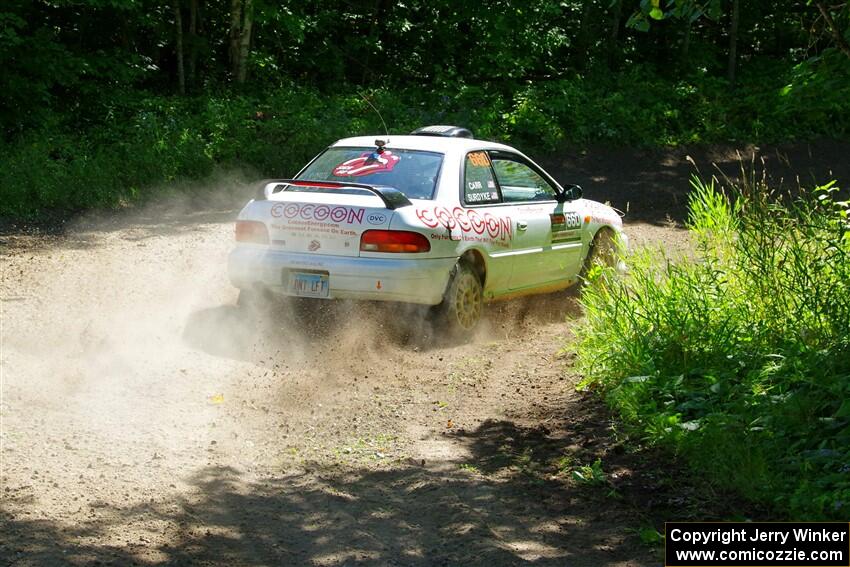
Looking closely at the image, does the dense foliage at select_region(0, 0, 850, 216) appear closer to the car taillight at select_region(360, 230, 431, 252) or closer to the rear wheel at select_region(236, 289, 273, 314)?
the car taillight at select_region(360, 230, 431, 252)

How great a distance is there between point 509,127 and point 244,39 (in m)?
5.60

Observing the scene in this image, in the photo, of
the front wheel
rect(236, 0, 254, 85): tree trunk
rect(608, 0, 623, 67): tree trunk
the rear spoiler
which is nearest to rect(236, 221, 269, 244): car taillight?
the rear spoiler

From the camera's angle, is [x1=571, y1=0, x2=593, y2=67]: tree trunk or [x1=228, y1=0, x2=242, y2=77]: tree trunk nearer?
[x1=228, y1=0, x2=242, y2=77]: tree trunk

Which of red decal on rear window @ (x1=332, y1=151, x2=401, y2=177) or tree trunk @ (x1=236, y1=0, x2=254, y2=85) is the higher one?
tree trunk @ (x1=236, y1=0, x2=254, y2=85)

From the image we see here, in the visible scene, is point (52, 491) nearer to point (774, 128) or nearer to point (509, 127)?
point (509, 127)

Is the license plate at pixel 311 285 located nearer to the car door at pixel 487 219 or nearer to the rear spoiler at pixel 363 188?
the rear spoiler at pixel 363 188

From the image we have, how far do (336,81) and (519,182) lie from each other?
14791mm

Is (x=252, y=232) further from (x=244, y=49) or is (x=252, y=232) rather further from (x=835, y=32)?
(x=244, y=49)

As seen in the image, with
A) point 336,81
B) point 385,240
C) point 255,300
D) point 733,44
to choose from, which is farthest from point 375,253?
point 733,44

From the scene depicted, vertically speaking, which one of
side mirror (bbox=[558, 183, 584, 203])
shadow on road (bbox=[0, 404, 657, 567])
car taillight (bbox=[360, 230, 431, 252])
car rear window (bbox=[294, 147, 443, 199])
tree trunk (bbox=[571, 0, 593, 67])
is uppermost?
tree trunk (bbox=[571, 0, 593, 67])

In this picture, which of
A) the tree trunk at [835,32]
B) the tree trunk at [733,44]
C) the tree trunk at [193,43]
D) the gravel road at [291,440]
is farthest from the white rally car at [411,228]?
the tree trunk at [733,44]

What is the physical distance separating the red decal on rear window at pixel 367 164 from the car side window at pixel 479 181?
626mm

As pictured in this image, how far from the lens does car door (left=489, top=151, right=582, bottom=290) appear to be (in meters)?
9.81

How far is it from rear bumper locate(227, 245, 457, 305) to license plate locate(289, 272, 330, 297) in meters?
0.05
